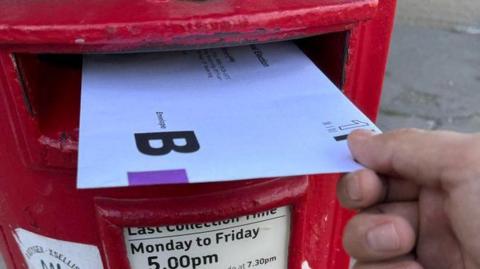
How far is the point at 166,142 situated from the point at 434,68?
305cm

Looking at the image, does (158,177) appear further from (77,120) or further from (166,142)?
(77,120)

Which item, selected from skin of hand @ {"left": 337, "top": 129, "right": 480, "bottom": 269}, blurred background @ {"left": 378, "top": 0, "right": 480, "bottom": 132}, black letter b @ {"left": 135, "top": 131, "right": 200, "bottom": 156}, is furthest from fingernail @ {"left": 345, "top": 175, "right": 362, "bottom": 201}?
blurred background @ {"left": 378, "top": 0, "right": 480, "bottom": 132}

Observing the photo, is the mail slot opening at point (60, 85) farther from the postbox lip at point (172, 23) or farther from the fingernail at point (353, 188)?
the fingernail at point (353, 188)

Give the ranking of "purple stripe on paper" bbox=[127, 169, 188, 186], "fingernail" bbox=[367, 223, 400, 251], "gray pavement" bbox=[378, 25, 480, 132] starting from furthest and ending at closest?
"gray pavement" bbox=[378, 25, 480, 132] < "fingernail" bbox=[367, 223, 400, 251] < "purple stripe on paper" bbox=[127, 169, 188, 186]

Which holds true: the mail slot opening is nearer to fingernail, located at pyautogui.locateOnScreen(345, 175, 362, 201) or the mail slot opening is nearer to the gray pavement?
fingernail, located at pyautogui.locateOnScreen(345, 175, 362, 201)

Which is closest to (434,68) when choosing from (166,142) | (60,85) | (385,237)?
(60,85)

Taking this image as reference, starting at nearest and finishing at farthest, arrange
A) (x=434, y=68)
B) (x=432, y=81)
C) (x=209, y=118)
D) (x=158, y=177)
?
1. (x=158, y=177)
2. (x=209, y=118)
3. (x=432, y=81)
4. (x=434, y=68)

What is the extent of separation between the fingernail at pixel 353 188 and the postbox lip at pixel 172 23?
0.24 m

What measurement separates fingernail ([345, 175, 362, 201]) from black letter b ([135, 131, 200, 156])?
22 cm

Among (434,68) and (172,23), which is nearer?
(172,23)

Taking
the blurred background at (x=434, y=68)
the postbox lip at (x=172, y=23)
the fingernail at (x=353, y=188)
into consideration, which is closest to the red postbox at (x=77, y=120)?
the postbox lip at (x=172, y=23)

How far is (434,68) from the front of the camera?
3.62 metres

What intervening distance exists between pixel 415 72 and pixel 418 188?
273 centimetres

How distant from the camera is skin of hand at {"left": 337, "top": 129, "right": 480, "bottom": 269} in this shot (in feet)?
2.85
